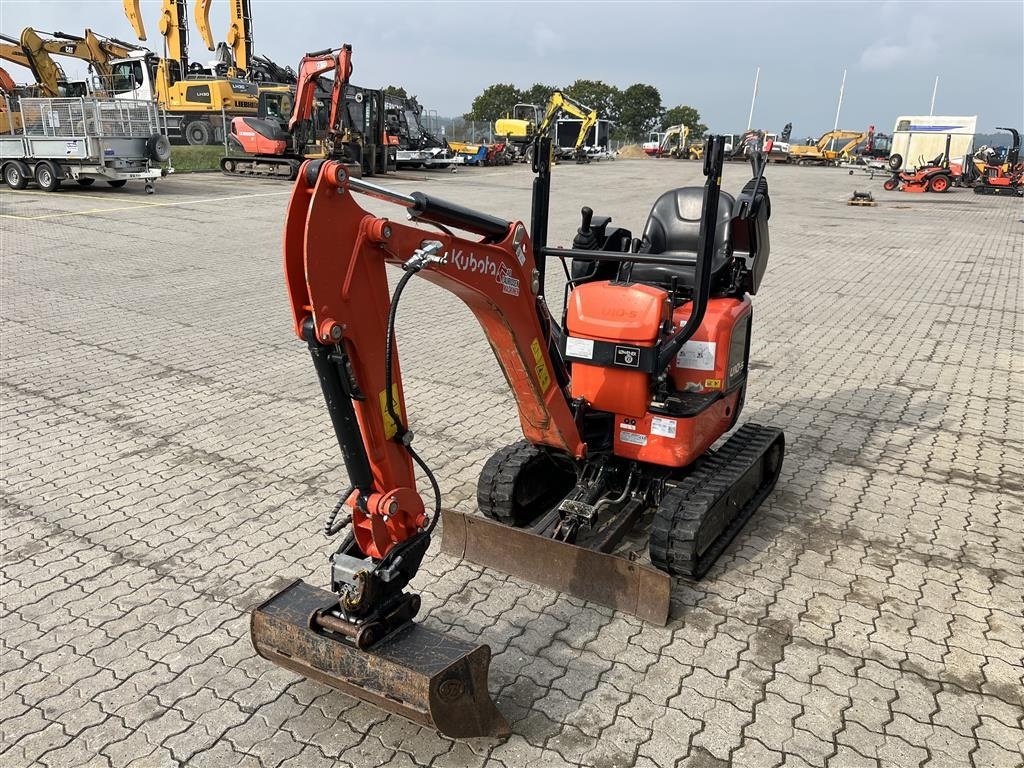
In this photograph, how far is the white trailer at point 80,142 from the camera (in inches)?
723

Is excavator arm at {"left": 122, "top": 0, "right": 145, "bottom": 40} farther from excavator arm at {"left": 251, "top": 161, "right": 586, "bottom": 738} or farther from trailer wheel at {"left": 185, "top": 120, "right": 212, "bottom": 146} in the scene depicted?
excavator arm at {"left": 251, "top": 161, "right": 586, "bottom": 738}

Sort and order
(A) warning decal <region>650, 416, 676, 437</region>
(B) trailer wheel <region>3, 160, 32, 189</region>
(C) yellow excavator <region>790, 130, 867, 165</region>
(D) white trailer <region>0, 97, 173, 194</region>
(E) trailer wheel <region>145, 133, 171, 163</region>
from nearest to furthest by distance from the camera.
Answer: (A) warning decal <region>650, 416, 676, 437</region>
(D) white trailer <region>0, 97, 173, 194</region>
(E) trailer wheel <region>145, 133, 171, 163</region>
(B) trailer wheel <region>3, 160, 32, 189</region>
(C) yellow excavator <region>790, 130, 867, 165</region>

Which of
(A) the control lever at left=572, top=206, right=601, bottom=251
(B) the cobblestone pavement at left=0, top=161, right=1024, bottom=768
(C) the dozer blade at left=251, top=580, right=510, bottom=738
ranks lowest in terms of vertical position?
(B) the cobblestone pavement at left=0, top=161, right=1024, bottom=768

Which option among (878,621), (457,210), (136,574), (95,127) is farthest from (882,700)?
(95,127)

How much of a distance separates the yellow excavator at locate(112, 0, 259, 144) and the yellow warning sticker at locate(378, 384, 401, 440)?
30804 millimetres

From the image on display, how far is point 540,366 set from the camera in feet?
13.2

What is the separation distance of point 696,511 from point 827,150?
52.9m

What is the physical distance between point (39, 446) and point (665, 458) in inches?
183

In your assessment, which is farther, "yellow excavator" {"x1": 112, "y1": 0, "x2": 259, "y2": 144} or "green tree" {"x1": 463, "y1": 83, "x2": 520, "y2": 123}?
"green tree" {"x1": 463, "y1": 83, "x2": 520, "y2": 123}

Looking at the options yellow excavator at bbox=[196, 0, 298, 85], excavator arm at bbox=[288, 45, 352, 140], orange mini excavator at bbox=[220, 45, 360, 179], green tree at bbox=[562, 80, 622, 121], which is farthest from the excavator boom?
green tree at bbox=[562, 80, 622, 121]

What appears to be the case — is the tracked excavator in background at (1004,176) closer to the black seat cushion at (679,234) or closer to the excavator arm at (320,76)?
the excavator arm at (320,76)

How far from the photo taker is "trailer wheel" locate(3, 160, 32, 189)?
19.9m

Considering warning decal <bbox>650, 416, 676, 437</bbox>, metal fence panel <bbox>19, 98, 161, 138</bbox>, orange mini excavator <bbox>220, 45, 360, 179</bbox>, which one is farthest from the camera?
orange mini excavator <bbox>220, 45, 360, 179</bbox>

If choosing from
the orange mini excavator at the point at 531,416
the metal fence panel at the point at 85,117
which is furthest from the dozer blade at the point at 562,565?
the metal fence panel at the point at 85,117
